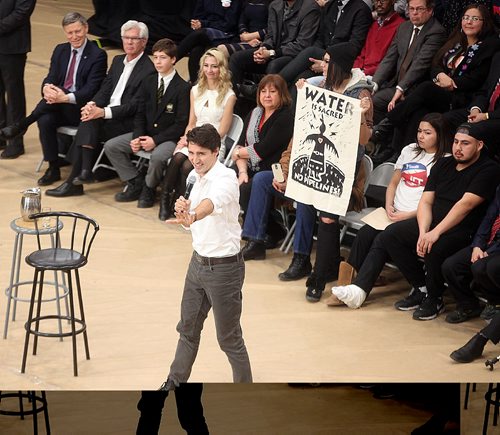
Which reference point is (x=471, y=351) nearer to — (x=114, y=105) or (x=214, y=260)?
(x=214, y=260)

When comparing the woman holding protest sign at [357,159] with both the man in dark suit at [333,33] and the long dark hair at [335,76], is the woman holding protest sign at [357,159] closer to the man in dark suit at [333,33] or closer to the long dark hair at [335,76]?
the long dark hair at [335,76]

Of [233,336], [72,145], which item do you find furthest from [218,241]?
[72,145]

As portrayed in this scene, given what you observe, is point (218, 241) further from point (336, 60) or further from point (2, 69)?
point (2, 69)

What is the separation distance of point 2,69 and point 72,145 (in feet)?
2.09

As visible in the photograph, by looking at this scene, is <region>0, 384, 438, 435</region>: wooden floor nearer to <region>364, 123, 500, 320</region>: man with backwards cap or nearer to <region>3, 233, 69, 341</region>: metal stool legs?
<region>3, 233, 69, 341</region>: metal stool legs

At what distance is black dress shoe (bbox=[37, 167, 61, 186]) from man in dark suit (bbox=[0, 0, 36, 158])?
324mm

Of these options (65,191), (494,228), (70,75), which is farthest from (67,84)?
(494,228)

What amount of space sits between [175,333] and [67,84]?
191 cm

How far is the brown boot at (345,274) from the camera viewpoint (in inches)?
252

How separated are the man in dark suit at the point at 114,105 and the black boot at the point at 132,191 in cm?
21

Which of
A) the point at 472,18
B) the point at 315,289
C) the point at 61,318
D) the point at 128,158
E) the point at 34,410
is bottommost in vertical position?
the point at 34,410

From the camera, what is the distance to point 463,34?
690 centimetres

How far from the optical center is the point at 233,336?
5684 mm

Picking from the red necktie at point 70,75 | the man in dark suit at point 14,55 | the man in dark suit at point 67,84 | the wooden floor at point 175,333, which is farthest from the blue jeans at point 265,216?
the man in dark suit at point 14,55
